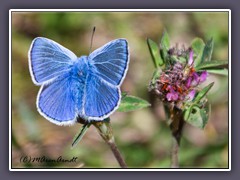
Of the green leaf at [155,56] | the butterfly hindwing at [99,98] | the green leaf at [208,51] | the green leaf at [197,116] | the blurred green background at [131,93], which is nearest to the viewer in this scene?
the butterfly hindwing at [99,98]

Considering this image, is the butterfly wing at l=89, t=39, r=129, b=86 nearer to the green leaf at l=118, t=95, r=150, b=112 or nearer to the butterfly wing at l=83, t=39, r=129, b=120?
the butterfly wing at l=83, t=39, r=129, b=120

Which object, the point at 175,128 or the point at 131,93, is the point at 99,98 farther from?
the point at 131,93

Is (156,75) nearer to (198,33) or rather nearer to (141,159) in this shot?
(141,159)

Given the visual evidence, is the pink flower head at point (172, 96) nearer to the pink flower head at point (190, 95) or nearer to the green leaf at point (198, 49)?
the pink flower head at point (190, 95)

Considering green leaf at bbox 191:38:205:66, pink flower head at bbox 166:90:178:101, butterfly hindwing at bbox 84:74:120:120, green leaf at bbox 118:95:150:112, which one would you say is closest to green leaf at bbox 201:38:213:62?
green leaf at bbox 191:38:205:66

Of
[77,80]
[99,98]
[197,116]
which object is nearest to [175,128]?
[197,116]

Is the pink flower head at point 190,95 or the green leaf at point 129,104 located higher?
the pink flower head at point 190,95

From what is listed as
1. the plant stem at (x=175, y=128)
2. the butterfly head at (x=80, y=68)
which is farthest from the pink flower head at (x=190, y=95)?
the butterfly head at (x=80, y=68)
